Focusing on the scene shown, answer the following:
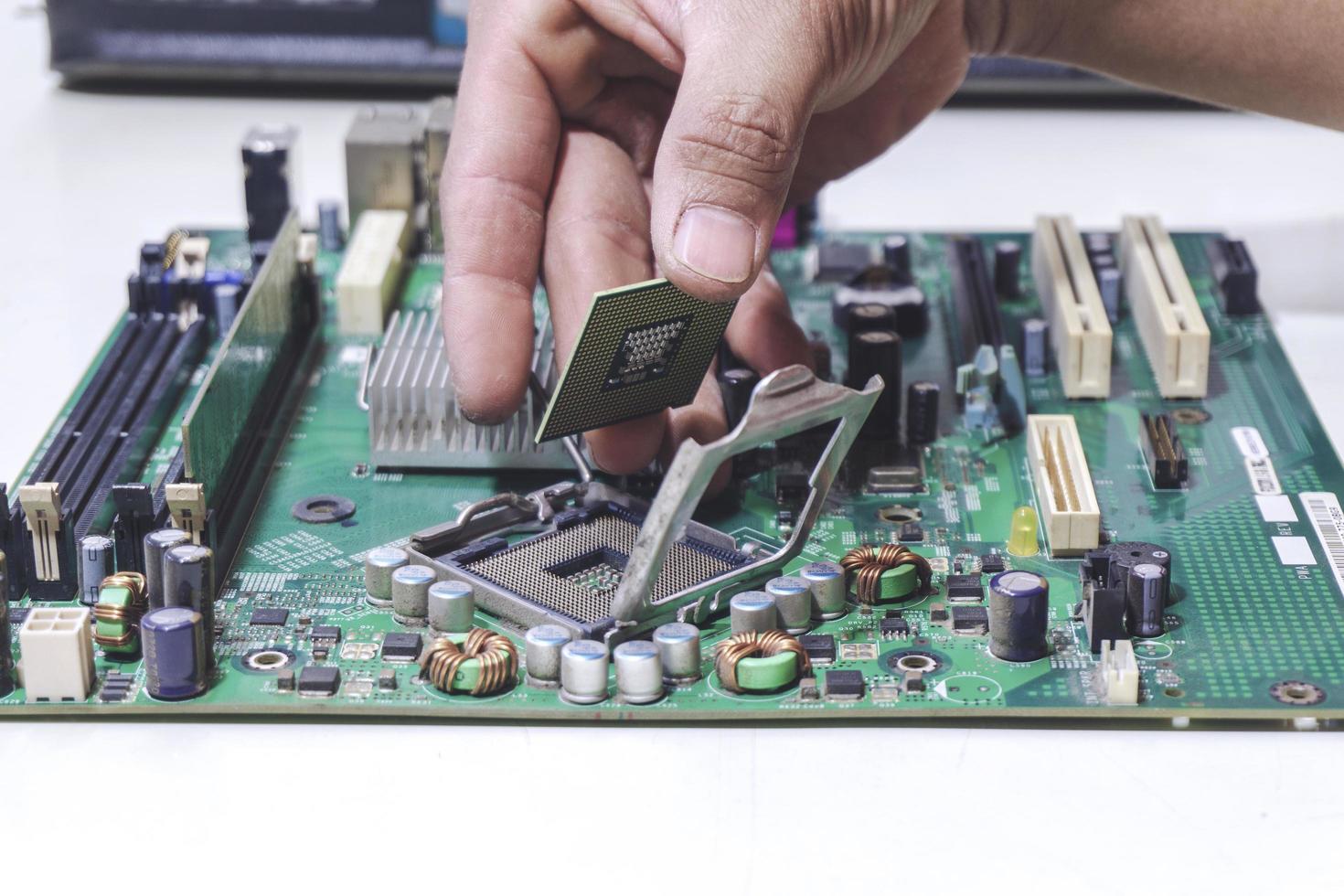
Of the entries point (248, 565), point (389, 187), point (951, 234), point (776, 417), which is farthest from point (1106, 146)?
point (248, 565)

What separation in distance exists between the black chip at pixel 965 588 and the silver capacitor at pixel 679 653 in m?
0.71

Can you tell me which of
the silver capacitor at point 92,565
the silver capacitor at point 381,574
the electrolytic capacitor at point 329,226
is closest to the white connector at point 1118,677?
the silver capacitor at point 381,574

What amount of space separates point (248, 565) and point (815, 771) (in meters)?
1.58

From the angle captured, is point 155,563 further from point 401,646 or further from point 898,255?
point 898,255

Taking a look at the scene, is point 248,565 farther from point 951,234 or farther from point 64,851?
point 951,234

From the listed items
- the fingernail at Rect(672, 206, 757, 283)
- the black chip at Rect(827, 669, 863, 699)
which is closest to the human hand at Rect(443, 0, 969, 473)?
the fingernail at Rect(672, 206, 757, 283)

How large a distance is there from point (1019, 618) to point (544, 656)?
104 centimetres

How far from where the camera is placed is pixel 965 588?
4.69 m

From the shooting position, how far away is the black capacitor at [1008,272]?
21.5 ft

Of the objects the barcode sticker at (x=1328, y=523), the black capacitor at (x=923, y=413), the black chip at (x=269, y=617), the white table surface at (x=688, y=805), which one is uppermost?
the black capacitor at (x=923, y=413)

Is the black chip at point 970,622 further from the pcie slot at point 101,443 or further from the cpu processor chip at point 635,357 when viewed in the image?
the pcie slot at point 101,443

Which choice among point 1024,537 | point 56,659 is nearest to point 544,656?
point 56,659

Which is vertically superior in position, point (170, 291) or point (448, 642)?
point (170, 291)

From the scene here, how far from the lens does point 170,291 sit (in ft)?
20.5
